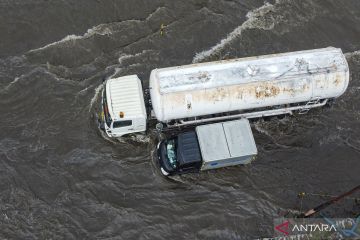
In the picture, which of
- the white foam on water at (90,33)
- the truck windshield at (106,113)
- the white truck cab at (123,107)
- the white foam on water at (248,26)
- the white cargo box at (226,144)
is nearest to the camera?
the white cargo box at (226,144)

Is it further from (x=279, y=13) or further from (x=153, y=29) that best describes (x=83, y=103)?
(x=279, y=13)

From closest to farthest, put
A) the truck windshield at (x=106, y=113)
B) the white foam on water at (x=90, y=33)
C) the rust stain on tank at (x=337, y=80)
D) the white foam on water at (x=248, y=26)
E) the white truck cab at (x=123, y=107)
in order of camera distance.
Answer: the white truck cab at (x=123, y=107) < the truck windshield at (x=106, y=113) < the rust stain on tank at (x=337, y=80) < the white foam on water at (x=90, y=33) < the white foam on water at (x=248, y=26)

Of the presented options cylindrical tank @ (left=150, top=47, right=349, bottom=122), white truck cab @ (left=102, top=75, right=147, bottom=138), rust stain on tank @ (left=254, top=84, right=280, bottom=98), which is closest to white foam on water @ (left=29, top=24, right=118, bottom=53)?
white truck cab @ (left=102, top=75, right=147, bottom=138)

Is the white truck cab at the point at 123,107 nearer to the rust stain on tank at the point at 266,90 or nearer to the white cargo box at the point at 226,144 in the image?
the white cargo box at the point at 226,144

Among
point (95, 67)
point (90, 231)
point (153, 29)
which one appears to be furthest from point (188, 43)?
point (90, 231)

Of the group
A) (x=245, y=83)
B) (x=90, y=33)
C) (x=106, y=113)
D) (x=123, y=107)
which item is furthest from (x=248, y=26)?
(x=106, y=113)

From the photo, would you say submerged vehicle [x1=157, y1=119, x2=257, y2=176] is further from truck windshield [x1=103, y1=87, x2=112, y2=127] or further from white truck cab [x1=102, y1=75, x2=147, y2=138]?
truck windshield [x1=103, y1=87, x2=112, y2=127]

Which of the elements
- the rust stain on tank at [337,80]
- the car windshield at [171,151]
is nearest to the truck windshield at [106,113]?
the car windshield at [171,151]
